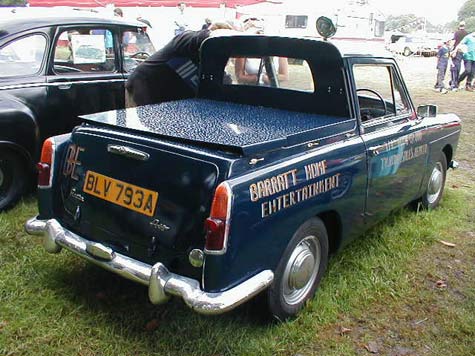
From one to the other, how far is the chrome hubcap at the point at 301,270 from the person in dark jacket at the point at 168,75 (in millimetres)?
2440

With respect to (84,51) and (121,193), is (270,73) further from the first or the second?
(84,51)

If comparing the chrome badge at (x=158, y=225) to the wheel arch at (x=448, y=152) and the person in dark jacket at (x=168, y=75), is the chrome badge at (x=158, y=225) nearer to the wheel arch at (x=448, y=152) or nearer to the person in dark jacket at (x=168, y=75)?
the person in dark jacket at (x=168, y=75)

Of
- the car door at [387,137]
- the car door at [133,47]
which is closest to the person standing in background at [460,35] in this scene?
the car door at [133,47]

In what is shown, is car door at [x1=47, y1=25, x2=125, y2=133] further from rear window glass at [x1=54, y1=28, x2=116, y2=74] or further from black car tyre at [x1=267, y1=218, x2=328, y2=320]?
black car tyre at [x1=267, y1=218, x2=328, y2=320]

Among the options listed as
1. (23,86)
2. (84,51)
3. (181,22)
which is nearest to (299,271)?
(23,86)

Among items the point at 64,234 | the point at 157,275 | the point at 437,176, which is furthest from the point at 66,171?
the point at 437,176

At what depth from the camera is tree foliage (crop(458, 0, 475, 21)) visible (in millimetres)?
86000

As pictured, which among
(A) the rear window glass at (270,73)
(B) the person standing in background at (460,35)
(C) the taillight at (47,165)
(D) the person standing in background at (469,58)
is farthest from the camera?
(B) the person standing in background at (460,35)

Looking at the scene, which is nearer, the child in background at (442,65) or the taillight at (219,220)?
the taillight at (219,220)

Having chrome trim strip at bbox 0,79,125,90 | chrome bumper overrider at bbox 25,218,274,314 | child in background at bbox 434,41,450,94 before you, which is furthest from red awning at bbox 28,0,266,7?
chrome bumper overrider at bbox 25,218,274,314

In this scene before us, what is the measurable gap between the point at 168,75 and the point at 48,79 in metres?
1.18

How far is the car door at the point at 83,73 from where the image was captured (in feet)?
16.1

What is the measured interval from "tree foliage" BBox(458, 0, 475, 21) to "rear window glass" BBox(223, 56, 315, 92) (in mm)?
Answer: 94319

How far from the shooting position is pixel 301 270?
299 cm
